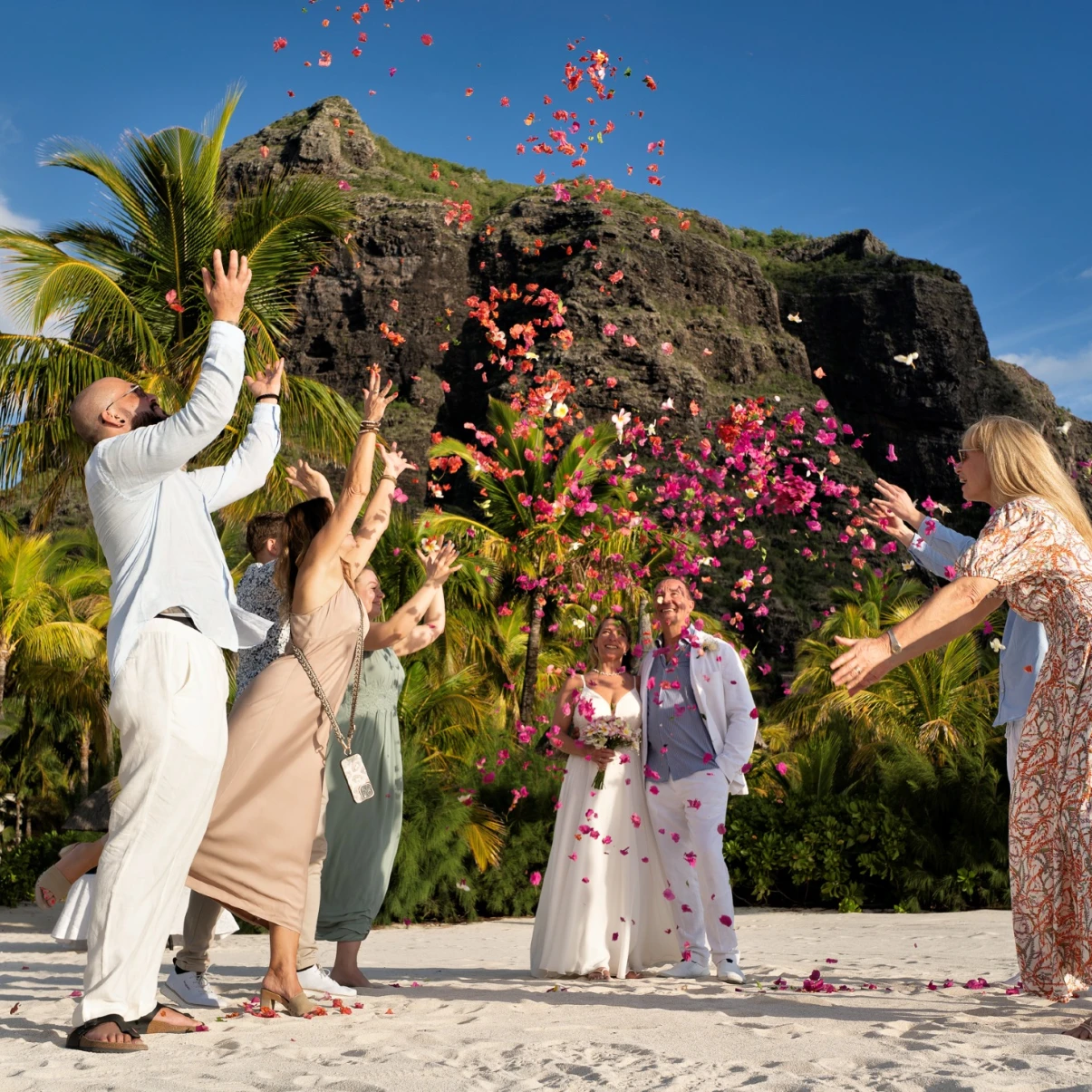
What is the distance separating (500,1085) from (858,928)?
299 inches

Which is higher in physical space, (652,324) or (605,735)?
(652,324)

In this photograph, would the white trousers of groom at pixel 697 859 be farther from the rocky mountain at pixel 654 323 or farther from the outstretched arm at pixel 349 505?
the rocky mountain at pixel 654 323

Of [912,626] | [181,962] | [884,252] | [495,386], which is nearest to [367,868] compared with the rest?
[181,962]

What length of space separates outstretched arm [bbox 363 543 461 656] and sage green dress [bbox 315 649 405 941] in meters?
0.24

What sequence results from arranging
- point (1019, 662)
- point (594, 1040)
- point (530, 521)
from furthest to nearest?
point (530, 521) < point (1019, 662) < point (594, 1040)

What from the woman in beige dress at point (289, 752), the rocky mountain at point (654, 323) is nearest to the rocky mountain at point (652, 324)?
the rocky mountain at point (654, 323)

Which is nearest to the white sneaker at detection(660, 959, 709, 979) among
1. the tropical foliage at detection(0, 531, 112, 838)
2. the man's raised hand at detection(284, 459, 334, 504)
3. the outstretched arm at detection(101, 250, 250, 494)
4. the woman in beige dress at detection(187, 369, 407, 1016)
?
the woman in beige dress at detection(187, 369, 407, 1016)

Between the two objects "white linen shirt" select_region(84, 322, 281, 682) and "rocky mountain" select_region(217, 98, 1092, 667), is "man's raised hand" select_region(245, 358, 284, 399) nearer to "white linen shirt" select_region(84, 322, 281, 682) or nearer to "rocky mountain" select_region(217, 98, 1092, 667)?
"white linen shirt" select_region(84, 322, 281, 682)

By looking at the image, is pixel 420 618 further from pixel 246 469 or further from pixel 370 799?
pixel 246 469

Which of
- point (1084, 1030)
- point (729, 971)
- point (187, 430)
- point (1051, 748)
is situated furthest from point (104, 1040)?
point (729, 971)

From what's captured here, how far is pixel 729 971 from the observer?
593cm

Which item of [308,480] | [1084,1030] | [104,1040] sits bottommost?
[104,1040]

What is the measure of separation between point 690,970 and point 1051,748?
2.71 meters

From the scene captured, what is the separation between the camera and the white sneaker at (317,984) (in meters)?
4.79
